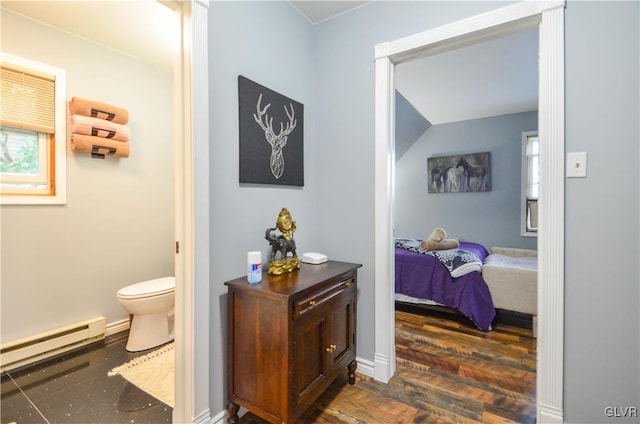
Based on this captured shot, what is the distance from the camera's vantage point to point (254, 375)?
1.42 meters

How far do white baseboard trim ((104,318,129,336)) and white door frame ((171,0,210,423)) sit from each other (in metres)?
1.54

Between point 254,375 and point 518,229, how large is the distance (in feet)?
14.6

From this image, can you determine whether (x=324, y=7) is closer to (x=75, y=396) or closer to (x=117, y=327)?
(x=75, y=396)

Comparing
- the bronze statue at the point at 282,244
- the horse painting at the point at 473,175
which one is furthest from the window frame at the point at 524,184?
the bronze statue at the point at 282,244

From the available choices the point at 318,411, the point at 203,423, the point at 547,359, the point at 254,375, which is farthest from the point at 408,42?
the point at 203,423

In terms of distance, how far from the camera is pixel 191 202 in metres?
1.35

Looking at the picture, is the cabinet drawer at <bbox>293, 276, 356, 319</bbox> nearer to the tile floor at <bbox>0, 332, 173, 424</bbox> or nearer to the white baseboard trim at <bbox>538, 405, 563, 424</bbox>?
the tile floor at <bbox>0, 332, 173, 424</bbox>

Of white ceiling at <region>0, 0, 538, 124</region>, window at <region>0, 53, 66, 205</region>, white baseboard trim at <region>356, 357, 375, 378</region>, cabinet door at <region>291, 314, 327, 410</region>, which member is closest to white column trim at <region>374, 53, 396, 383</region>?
white baseboard trim at <region>356, 357, 375, 378</region>

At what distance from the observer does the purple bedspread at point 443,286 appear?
272 cm

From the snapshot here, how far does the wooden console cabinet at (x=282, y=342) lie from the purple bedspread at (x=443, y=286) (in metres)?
1.58

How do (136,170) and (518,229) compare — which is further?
(518,229)

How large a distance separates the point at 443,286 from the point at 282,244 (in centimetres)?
193

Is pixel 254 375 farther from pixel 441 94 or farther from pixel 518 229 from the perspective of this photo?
pixel 518 229

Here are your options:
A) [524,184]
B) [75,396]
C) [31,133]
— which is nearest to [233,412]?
[75,396]
